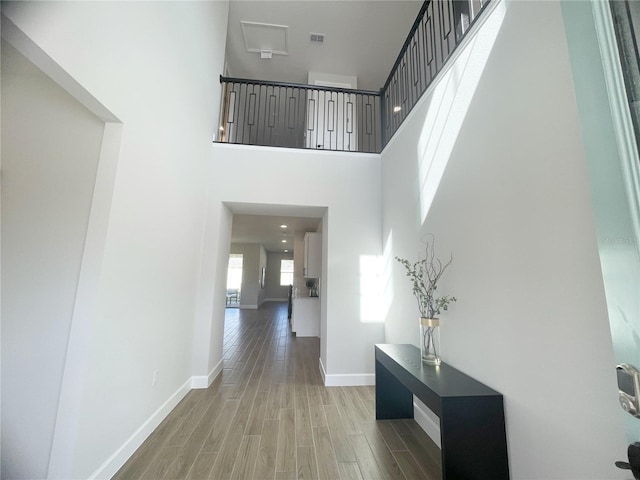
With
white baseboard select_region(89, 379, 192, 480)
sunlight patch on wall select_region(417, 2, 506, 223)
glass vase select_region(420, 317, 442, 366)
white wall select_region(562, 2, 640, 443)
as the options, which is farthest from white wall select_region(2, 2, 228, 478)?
sunlight patch on wall select_region(417, 2, 506, 223)

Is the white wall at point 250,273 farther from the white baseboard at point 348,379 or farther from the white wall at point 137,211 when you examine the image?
the white baseboard at point 348,379

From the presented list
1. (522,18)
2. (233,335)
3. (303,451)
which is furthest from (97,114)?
(233,335)

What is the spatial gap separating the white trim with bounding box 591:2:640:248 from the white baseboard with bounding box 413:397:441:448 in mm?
2117

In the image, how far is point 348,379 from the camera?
3.27 m

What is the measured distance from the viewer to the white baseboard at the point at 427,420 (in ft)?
6.91

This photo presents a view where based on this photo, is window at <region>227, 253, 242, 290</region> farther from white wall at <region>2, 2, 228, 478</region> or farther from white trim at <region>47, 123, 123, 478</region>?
white trim at <region>47, 123, 123, 478</region>

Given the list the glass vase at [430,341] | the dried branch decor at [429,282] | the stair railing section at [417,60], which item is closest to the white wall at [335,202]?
the stair railing section at [417,60]

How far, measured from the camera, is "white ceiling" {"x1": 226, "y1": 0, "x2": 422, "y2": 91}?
4.27m

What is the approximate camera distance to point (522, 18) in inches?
54.9

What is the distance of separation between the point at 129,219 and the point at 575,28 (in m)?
2.39

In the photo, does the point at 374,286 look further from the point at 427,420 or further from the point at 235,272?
the point at 235,272

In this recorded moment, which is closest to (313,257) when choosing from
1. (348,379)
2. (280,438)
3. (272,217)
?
(272,217)

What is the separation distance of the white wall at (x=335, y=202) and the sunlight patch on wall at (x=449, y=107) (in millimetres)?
1175

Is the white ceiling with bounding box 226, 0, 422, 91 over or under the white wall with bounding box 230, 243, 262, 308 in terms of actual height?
over
